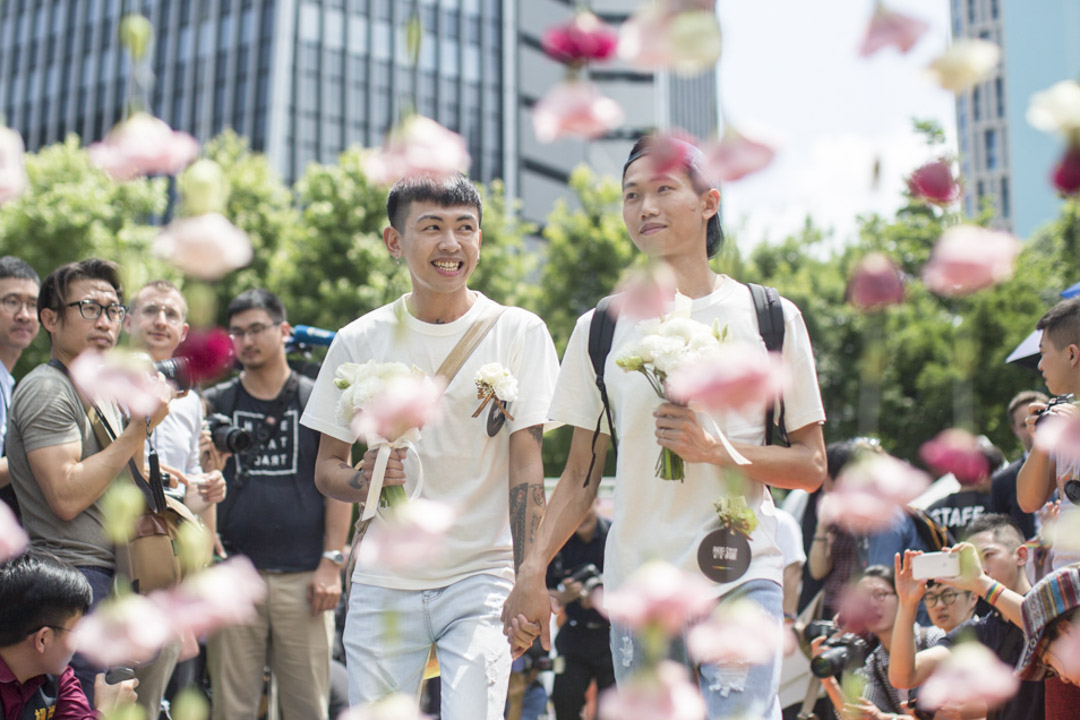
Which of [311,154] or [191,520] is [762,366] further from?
[311,154]

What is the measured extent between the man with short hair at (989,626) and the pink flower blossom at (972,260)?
2.16 metres

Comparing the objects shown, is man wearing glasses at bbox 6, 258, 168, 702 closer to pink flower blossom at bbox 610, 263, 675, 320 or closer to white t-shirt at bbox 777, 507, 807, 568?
pink flower blossom at bbox 610, 263, 675, 320

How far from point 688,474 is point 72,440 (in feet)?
6.85

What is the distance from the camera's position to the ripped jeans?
2904 millimetres

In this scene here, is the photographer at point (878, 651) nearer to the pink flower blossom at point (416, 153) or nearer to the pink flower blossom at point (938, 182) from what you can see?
the pink flower blossom at point (938, 182)

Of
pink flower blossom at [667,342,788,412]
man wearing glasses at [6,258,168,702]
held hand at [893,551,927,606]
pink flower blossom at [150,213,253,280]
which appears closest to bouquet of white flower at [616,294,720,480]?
pink flower blossom at [667,342,788,412]

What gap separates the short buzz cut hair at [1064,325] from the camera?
11.0 ft

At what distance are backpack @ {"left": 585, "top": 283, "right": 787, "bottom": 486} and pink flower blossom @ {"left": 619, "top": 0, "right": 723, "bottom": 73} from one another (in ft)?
5.02

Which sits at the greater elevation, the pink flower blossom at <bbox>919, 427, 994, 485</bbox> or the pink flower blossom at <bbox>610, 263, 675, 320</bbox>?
the pink flower blossom at <bbox>610, 263, 675, 320</bbox>

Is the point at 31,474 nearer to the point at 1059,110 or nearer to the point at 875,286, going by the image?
the point at 875,286

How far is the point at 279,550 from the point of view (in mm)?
5449

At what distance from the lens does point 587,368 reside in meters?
3.43

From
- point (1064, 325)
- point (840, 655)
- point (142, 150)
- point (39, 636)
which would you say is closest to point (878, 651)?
point (840, 655)

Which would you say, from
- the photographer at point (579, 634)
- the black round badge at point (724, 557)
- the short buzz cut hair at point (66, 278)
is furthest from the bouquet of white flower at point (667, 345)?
the photographer at point (579, 634)
